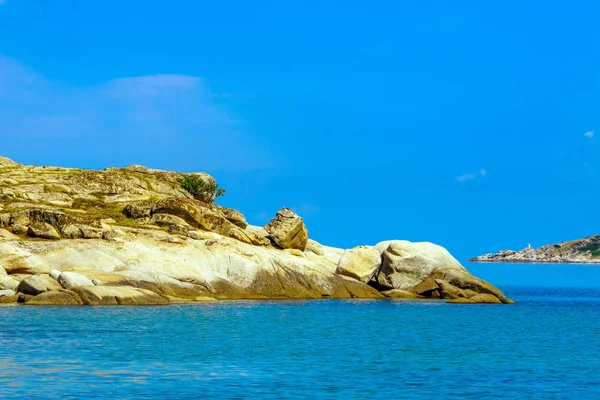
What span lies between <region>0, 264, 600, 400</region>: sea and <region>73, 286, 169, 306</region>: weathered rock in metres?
1.81

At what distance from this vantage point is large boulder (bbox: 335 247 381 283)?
7975 centimetres

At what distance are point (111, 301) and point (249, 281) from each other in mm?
13509

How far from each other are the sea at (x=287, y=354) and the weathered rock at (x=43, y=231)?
13.6 m

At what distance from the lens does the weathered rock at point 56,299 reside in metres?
58.2

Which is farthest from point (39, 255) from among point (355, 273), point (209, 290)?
point (355, 273)

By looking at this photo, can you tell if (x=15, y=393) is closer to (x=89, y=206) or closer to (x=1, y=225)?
(x=1, y=225)

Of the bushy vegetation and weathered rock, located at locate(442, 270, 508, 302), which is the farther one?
the bushy vegetation

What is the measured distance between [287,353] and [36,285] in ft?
81.2

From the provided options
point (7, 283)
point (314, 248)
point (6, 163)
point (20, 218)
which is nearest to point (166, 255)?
point (7, 283)

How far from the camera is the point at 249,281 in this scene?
230 ft

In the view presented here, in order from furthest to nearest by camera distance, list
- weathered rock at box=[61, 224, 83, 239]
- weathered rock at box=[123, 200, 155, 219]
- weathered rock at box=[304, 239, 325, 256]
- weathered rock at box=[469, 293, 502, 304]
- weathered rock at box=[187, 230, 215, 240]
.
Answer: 1. weathered rock at box=[304, 239, 325, 256]
2. weathered rock at box=[123, 200, 155, 219]
3. weathered rock at box=[469, 293, 502, 304]
4. weathered rock at box=[187, 230, 215, 240]
5. weathered rock at box=[61, 224, 83, 239]

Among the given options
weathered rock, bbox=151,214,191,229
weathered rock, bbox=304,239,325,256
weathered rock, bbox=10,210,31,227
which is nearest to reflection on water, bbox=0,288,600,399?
weathered rock, bbox=151,214,191,229

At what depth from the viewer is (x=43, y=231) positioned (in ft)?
226

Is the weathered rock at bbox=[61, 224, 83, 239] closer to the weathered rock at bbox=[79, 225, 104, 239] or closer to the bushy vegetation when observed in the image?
the weathered rock at bbox=[79, 225, 104, 239]
